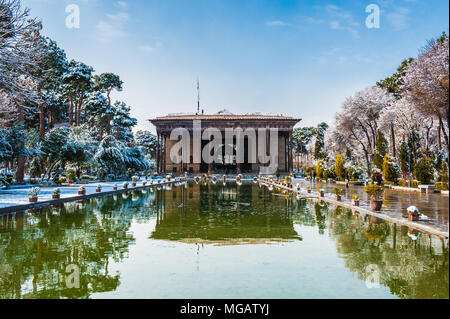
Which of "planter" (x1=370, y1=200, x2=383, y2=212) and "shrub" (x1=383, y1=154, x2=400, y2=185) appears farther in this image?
"shrub" (x1=383, y1=154, x2=400, y2=185)

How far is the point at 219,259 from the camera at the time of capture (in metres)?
7.73

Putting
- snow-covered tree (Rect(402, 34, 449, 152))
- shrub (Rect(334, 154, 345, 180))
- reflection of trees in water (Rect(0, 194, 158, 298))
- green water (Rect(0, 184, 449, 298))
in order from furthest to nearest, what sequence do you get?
shrub (Rect(334, 154, 345, 180)), snow-covered tree (Rect(402, 34, 449, 152)), reflection of trees in water (Rect(0, 194, 158, 298)), green water (Rect(0, 184, 449, 298))

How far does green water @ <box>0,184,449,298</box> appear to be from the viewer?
591 cm

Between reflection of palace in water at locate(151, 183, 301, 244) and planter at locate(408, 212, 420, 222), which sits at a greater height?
planter at locate(408, 212, 420, 222)

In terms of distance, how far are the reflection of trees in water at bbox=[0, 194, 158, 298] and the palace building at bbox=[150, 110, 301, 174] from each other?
5241 cm

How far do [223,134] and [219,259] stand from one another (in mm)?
64298

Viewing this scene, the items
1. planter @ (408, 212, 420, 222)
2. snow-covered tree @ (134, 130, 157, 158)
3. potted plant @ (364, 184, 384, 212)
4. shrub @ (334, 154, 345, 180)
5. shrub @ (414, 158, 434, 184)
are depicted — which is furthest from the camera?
snow-covered tree @ (134, 130, 157, 158)

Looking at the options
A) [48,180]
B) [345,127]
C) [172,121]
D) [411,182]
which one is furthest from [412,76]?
[172,121]

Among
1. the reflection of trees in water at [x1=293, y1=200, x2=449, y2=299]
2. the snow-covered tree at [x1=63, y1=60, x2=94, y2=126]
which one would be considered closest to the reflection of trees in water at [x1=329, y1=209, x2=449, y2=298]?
the reflection of trees in water at [x1=293, y1=200, x2=449, y2=299]

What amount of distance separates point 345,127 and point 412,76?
2010 centimetres

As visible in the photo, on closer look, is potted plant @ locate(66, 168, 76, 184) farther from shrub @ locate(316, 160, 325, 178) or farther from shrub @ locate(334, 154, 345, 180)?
shrub @ locate(316, 160, 325, 178)

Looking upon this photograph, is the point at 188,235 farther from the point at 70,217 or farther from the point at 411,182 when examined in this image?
the point at 411,182
